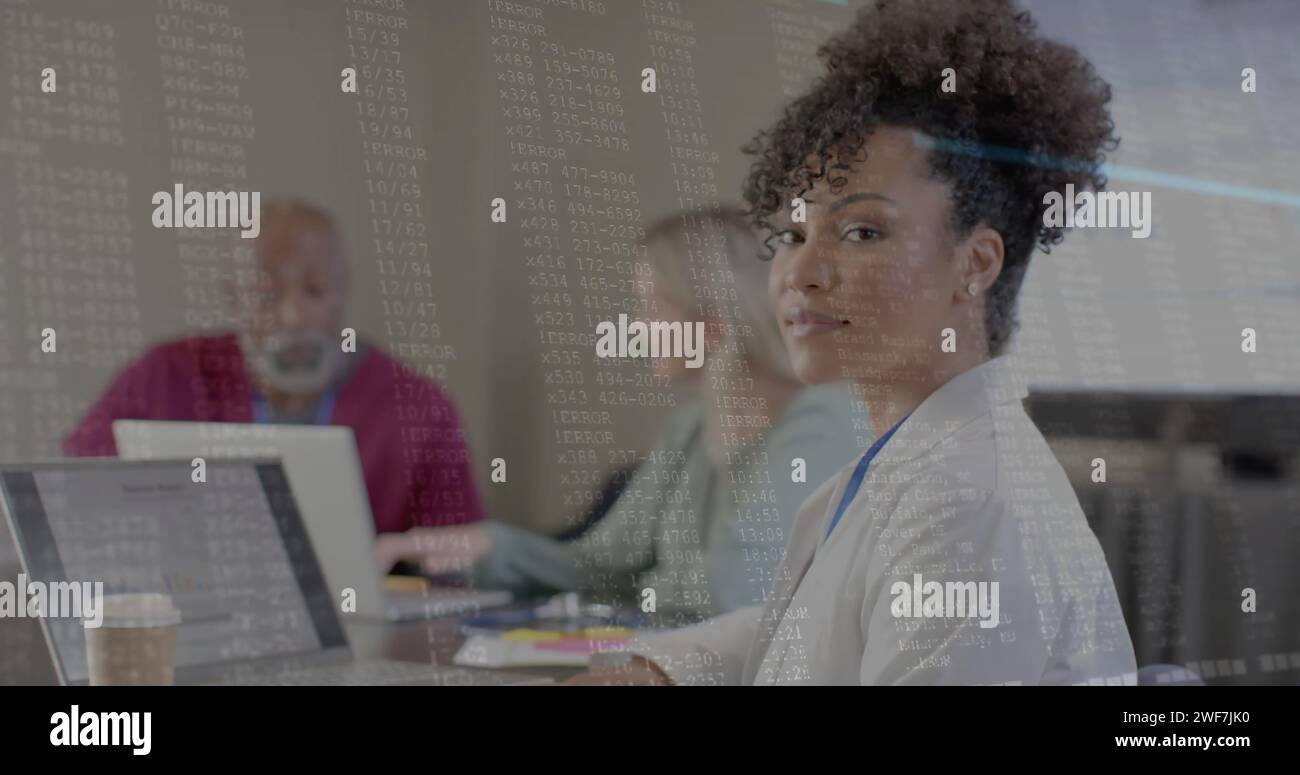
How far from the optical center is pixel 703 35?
1.42 m

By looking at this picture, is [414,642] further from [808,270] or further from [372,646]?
[808,270]

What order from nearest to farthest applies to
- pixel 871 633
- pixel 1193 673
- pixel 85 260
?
pixel 85 260
pixel 871 633
pixel 1193 673

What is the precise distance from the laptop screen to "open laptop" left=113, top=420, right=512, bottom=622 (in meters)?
0.11

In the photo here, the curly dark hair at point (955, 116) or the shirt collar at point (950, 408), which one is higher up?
the curly dark hair at point (955, 116)

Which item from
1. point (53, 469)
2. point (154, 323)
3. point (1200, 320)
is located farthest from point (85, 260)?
point (1200, 320)

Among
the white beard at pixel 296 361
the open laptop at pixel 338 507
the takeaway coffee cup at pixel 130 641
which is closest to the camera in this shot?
the takeaway coffee cup at pixel 130 641

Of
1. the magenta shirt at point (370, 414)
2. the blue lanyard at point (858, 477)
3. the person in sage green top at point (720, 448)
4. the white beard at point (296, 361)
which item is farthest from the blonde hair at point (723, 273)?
the white beard at point (296, 361)

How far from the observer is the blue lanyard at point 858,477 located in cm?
137

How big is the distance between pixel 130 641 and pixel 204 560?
0.43ft

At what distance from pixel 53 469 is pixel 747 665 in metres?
0.73

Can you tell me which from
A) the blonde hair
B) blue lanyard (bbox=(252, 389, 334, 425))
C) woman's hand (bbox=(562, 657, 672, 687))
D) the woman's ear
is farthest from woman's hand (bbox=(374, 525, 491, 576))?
the woman's ear

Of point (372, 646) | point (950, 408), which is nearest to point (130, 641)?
point (372, 646)

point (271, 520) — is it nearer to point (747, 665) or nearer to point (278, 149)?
point (278, 149)

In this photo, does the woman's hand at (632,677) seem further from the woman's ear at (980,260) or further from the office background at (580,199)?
the woman's ear at (980,260)
